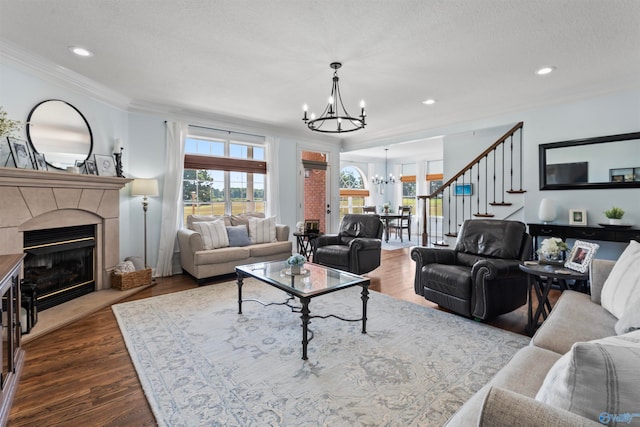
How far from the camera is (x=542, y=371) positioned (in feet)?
4.33

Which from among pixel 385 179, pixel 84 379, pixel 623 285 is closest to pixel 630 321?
pixel 623 285

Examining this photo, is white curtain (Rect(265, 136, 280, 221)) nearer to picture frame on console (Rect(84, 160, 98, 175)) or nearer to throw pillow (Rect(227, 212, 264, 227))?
throw pillow (Rect(227, 212, 264, 227))

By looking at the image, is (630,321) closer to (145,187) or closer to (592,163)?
(592,163)

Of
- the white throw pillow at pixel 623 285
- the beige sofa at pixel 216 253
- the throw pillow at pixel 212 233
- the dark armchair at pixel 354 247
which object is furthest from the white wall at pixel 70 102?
the white throw pillow at pixel 623 285

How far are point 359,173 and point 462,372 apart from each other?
886cm

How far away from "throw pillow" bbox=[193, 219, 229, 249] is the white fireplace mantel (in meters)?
1.01

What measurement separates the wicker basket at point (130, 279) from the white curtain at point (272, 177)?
237 cm

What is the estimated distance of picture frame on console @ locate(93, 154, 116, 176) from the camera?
383 cm

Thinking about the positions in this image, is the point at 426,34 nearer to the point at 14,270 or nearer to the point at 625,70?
the point at 625,70

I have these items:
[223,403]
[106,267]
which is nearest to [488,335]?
[223,403]

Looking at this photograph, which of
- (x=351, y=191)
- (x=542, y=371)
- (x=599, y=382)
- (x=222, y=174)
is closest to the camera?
(x=599, y=382)

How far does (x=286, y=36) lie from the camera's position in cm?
259

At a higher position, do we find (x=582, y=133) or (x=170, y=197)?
(x=582, y=133)

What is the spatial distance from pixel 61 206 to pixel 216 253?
1741 mm
